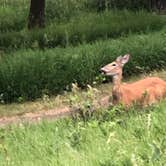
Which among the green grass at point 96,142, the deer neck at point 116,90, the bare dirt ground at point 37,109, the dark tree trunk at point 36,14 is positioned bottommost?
the bare dirt ground at point 37,109

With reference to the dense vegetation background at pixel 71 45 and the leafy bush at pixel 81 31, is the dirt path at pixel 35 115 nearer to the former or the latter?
the dense vegetation background at pixel 71 45

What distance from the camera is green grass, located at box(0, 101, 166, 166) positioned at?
523 centimetres

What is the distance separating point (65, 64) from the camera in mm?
12500

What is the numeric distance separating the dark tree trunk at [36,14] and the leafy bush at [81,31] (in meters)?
0.30

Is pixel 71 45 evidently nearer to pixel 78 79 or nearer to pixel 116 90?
pixel 78 79

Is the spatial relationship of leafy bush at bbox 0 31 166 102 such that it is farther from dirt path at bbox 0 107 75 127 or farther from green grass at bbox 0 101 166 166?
green grass at bbox 0 101 166 166

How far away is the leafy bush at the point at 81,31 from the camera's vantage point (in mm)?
14508

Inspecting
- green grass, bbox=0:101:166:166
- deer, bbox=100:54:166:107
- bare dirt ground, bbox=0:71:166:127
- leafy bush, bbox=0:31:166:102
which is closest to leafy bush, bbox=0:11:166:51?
leafy bush, bbox=0:31:166:102

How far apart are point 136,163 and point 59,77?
7.63 m

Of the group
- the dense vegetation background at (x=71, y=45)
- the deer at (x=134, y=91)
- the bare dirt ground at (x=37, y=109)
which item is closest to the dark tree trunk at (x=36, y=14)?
the dense vegetation background at (x=71, y=45)

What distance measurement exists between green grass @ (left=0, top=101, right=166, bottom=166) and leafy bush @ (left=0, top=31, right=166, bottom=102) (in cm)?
474

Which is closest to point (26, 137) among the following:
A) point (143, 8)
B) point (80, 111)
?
point (80, 111)

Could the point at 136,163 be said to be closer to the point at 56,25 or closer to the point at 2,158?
the point at 2,158

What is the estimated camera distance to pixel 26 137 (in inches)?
272
